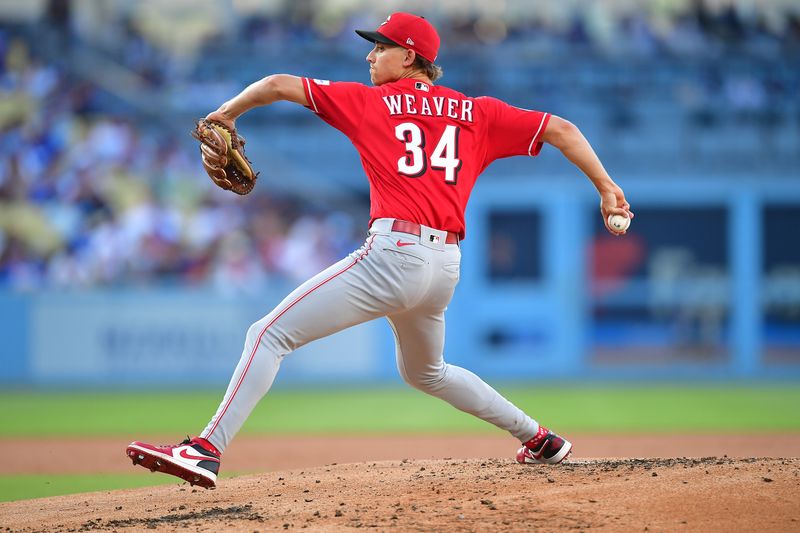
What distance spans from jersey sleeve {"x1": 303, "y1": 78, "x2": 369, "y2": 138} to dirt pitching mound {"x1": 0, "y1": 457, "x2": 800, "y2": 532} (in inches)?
59.8

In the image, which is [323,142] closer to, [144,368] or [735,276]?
[144,368]

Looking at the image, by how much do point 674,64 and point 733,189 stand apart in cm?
212

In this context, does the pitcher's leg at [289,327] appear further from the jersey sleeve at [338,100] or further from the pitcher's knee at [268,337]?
the jersey sleeve at [338,100]

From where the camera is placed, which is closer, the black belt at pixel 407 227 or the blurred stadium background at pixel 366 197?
the black belt at pixel 407 227

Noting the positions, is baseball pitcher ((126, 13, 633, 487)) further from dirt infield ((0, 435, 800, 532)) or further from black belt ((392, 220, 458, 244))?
dirt infield ((0, 435, 800, 532))

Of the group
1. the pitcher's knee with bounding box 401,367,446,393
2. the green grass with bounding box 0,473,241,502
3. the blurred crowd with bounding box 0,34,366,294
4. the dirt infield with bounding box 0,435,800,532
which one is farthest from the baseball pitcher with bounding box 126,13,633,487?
the blurred crowd with bounding box 0,34,366,294

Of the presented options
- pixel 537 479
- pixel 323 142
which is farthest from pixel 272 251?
pixel 537 479

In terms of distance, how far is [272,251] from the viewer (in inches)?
545

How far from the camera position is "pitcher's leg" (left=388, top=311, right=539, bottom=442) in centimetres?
421

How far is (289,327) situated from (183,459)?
635 millimetres

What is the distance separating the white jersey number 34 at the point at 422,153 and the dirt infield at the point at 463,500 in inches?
50.5

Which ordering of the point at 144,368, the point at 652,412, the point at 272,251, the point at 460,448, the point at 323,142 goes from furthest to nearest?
the point at 323,142 < the point at 272,251 < the point at 144,368 < the point at 652,412 < the point at 460,448

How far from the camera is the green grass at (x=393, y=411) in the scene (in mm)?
8795

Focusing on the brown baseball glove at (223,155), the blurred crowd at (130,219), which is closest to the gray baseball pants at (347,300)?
the brown baseball glove at (223,155)
